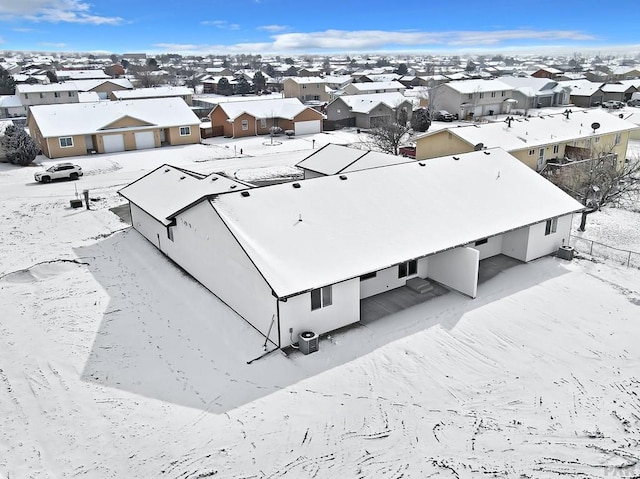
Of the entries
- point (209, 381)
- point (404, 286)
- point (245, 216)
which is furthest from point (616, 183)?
point (209, 381)

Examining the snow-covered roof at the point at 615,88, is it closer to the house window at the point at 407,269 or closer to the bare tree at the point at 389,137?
the bare tree at the point at 389,137

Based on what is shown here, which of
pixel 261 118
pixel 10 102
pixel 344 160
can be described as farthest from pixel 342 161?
pixel 10 102

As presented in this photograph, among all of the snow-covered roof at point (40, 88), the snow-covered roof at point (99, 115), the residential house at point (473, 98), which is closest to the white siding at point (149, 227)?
the snow-covered roof at point (99, 115)

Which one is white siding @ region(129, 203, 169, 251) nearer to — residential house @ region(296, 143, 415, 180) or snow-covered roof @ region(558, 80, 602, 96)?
residential house @ region(296, 143, 415, 180)

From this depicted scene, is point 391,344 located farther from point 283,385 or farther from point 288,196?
point 288,196

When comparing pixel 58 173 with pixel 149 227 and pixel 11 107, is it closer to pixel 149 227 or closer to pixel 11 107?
pixel 149 227

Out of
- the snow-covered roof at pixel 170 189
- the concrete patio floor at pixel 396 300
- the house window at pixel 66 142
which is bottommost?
the concrete patio floor at pixel 396 300

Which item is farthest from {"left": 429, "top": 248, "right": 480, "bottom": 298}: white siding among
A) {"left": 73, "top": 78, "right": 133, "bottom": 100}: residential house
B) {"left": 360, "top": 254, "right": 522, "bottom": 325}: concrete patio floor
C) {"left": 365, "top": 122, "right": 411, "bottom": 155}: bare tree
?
{"left": 73, "top": 78, "right": 133, "bottom": 100}: residential house
